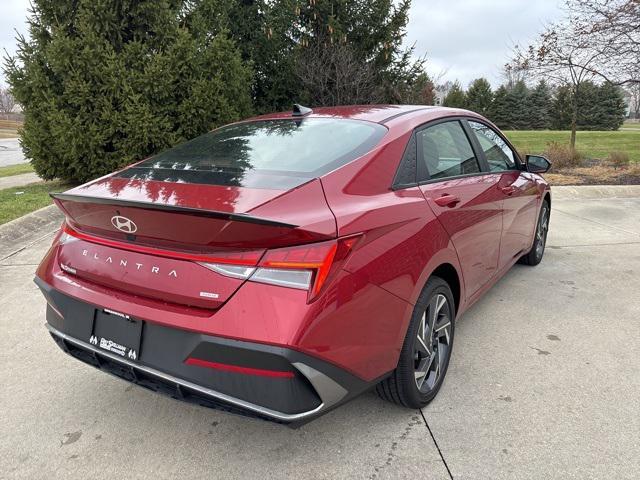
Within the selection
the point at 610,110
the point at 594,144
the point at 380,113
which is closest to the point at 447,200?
the point at 380,113

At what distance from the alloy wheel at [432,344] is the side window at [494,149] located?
1.35 metres

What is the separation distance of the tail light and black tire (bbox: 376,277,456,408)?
0.74 m

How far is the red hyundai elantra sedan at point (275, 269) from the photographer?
181 cm

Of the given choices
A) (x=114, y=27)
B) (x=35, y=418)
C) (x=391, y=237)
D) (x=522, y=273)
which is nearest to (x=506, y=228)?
(x=522, y=273)

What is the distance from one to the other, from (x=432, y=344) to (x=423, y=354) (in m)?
0.12

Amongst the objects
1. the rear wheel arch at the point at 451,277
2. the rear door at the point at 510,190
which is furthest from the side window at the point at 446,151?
the rear wheel arch at the point at 451,277

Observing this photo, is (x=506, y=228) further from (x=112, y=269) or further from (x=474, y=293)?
(x=112, y=269)

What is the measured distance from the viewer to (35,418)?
2.55m

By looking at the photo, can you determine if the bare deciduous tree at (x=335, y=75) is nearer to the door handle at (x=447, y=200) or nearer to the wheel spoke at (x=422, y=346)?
the door handle at (x=447, y=200)

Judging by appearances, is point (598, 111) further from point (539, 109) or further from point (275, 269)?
Answer: point (275, 269)

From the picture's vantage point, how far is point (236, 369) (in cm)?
183

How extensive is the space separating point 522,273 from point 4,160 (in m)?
23.9

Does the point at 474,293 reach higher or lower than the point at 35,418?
higher

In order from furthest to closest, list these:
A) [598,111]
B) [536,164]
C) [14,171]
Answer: [598,111]
[14,171]
[536,164]
